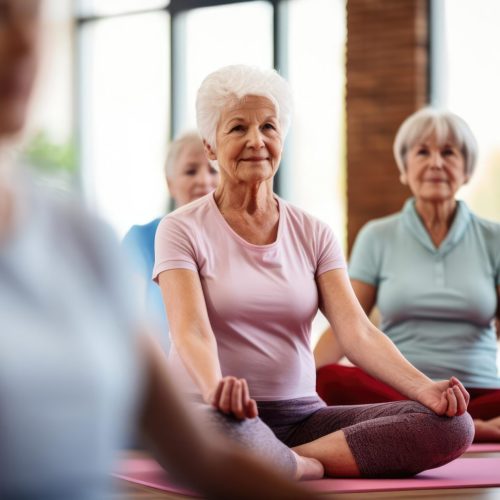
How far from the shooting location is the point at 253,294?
8.67 ft

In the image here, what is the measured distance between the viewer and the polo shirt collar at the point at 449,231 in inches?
148

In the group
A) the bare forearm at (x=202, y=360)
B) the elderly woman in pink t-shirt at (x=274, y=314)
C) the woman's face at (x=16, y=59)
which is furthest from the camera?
the elderly woman in pink t-shirt at (x=274, y=314)

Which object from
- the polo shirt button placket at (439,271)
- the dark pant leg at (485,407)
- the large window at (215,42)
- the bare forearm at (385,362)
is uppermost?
the large window at (215,42)

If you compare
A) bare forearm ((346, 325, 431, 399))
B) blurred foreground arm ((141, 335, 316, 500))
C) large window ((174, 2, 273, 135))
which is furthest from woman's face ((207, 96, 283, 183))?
large window ((174, 2, 273, 135))

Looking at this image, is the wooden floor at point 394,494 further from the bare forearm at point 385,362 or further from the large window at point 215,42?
the large window at point 215,42

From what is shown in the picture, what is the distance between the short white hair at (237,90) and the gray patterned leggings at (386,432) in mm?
727

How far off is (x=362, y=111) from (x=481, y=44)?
29.7 inches

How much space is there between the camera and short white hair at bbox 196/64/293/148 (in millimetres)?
2803

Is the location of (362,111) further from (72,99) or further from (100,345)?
(100,345)

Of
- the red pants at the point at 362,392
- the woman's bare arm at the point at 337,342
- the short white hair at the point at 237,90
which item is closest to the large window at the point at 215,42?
the woman's bare arm at the point at 337,342

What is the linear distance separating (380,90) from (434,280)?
270cm

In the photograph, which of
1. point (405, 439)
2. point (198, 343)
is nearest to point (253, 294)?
point (198, 343)

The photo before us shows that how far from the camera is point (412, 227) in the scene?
3.82 meters

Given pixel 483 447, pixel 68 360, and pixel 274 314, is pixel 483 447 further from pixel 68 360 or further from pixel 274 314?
pixel 68 360
